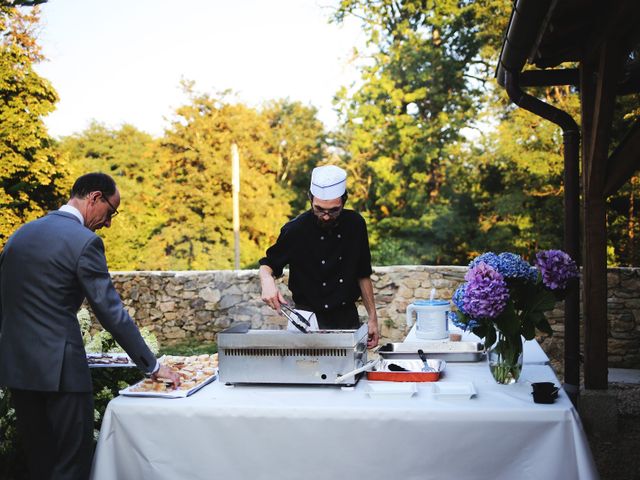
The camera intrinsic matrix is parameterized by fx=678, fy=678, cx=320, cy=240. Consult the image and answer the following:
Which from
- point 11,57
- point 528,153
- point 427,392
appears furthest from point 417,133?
point 427,392

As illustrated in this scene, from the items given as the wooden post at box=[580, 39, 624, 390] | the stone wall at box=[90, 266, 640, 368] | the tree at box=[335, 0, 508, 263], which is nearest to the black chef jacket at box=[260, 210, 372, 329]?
the wooden post at box=[580, 39, 624, 390]

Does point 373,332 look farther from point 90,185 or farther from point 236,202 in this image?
point 236,202

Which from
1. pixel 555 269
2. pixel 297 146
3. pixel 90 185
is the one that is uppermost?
pixel 297 146

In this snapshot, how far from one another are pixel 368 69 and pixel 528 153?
187 inches

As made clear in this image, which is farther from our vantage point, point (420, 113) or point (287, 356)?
point (420, 113)

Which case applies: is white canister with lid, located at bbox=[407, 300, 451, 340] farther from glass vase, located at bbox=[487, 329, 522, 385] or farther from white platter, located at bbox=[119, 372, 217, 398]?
white platter, located at bbox=[119, 372, 217, 398]

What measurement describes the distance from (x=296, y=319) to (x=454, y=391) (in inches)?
28.7

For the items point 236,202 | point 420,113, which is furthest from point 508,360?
point 236,202

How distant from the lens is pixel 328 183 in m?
2.90

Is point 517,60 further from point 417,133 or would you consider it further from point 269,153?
point 269,153

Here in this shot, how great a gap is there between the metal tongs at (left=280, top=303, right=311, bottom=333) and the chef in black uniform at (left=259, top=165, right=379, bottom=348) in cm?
58

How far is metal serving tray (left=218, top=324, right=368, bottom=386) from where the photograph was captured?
2.20 m

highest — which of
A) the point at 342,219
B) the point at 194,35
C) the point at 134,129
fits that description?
the point at 194,35

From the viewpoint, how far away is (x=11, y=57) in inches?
558
